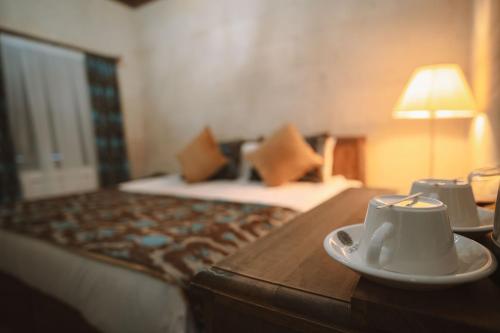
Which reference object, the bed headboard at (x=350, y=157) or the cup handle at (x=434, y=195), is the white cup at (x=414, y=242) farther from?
the bed headboard at (x=350, y=157)

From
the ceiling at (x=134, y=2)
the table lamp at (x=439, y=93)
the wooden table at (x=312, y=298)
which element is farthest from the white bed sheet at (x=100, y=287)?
the ceiling at (x=134, y=2)

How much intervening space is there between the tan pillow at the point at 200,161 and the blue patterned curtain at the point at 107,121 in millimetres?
1312

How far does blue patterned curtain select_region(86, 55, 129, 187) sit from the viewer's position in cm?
339

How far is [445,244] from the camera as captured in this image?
395 millimetres

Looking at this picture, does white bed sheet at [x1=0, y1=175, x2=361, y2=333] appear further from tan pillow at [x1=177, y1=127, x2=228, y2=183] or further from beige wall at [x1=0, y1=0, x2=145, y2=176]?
beige wall at [x1=0, y1=0, x2=145, y2=176]

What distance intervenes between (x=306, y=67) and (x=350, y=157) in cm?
94

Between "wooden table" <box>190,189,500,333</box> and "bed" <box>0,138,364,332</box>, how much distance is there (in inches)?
13.6

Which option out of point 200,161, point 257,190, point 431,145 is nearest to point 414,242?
point 257,190

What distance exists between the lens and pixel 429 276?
38 cm

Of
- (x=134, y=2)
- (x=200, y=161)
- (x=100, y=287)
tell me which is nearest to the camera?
(x=100, y=287)

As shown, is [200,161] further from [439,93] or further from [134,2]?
[134,2]

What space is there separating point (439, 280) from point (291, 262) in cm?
26

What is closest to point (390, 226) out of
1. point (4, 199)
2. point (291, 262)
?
point (291, 262)

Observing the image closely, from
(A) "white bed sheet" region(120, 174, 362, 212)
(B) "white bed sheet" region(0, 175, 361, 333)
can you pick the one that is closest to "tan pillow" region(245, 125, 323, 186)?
(A) "white bed sheet" region(120, 174, 362, 212)
